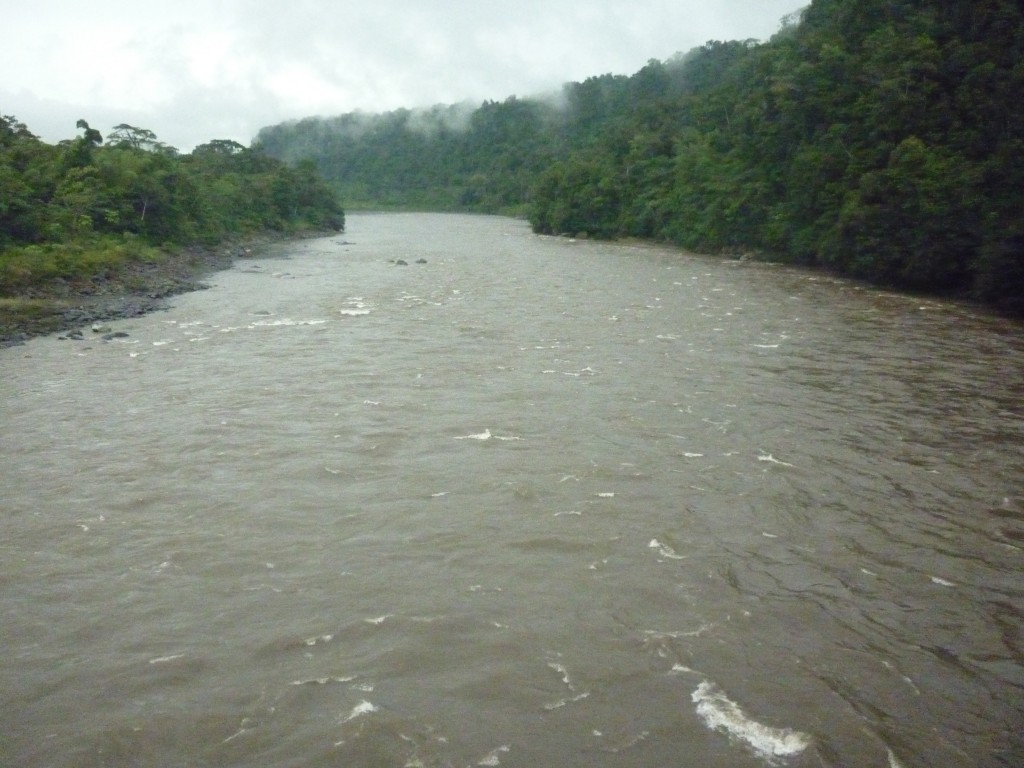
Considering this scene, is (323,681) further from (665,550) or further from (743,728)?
(665,550)

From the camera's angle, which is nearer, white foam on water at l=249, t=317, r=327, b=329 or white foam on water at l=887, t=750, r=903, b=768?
white foam on water at l=887, t=750, r=903, b=768

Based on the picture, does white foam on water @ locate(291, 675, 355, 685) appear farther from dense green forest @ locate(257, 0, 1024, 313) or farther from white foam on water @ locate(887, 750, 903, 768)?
dense green forest @ locate(257, 0, 1024, 313)

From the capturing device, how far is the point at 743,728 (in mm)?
6699

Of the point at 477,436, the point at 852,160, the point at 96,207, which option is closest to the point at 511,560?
the point at 477,436

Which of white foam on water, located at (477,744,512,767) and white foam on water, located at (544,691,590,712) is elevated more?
white foam on water, located at (544,691,590,712)

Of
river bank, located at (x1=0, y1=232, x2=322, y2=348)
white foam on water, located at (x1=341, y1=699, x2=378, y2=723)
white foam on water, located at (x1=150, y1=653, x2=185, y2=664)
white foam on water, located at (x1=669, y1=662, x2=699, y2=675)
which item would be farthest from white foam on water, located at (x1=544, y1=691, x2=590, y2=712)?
river bank, located at (x1=0, y1=232, x2=322, y2=348)

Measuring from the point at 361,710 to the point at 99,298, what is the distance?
25937 millimetres

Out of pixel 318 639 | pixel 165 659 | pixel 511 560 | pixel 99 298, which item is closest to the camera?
pixel 165 659

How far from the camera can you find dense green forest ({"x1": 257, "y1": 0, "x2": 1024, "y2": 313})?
29.0 m

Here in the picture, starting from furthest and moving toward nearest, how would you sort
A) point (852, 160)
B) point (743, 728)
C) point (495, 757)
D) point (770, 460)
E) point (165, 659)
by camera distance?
point (852, 160) → point (770, 460) → point (165, 659) → point (743, 728) → point (495, 757)

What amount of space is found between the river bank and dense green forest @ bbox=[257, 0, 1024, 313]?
92.3ft

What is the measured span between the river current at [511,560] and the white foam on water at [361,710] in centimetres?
3

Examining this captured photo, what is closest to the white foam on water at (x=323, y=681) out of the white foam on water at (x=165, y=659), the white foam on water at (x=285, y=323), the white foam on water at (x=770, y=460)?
the white foam on water at (x=165, y=659)

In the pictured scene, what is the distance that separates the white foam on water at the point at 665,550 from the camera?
952 cm
